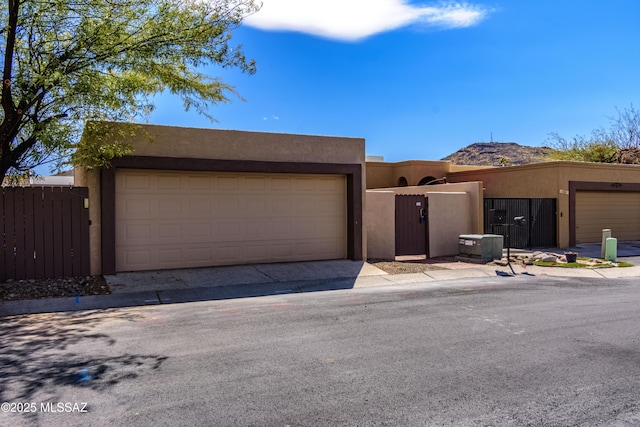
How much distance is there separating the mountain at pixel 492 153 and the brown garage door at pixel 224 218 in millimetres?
59869

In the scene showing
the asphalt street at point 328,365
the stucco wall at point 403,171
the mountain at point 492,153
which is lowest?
the asphalt street at point 328,365

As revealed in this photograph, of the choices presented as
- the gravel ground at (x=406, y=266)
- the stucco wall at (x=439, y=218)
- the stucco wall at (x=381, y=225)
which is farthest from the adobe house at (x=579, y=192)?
the stucco wall at (x=381, y=225)

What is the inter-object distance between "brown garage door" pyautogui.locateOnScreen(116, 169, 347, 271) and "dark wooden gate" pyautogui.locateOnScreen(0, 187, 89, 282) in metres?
0.84

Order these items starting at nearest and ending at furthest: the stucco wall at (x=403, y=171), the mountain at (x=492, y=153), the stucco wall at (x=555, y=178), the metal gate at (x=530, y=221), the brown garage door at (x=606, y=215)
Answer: the metal gate at (x=530, y=221) → the stucco wall at (x=555, y=178) → the brown garage door at (x=606, y=215) → the stucco wall at (x=403, y=171) → the mountain at (x=492, y=153)

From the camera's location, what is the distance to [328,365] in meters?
5.33

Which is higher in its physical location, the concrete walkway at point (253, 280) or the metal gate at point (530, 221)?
the metal gate at point (530, 221)

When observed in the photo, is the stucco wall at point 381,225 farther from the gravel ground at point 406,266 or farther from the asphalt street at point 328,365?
the asphalt street at point 328,365

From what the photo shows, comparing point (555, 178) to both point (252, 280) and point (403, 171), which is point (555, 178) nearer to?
point (403, 171)

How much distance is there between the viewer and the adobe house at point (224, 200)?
11273 mm

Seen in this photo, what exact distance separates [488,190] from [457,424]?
19.7 meters

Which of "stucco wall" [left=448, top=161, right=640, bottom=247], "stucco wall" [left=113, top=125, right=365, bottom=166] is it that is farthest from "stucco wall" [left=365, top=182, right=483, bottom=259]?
"stucco wall" [left=448, top=161, right=640, bottom=247]

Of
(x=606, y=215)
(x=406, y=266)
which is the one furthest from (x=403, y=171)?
(x=406, y=266)

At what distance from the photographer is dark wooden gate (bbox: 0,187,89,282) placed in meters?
10.1

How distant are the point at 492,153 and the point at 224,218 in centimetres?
6967
